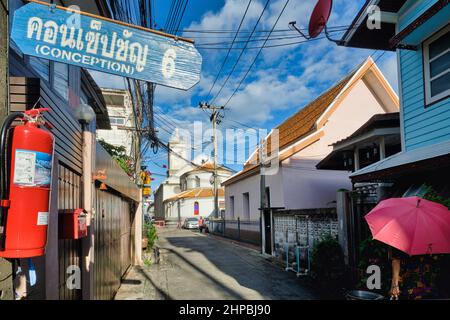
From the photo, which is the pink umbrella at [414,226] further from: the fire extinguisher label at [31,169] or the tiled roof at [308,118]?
the tiled roof at [308,118]

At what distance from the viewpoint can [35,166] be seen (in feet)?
7.76

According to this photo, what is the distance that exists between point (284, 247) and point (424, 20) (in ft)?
29.1

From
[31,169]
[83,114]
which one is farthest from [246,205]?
[31,169]

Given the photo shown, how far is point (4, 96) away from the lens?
2434mm

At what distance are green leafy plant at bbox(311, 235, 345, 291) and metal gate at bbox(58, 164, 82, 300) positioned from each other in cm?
555

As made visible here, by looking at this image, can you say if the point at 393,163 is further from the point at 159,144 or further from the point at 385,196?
the point at 159,144

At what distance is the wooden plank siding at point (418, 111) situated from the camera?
23.6 feet

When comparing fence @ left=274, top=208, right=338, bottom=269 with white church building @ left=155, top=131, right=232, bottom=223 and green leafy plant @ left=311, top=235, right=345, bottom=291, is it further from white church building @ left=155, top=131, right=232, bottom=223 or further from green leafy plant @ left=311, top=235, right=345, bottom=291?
white church building @ left=155, top=131, right=232, bottom=223

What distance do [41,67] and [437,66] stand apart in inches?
286

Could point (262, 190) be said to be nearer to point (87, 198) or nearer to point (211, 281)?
point (211, 281)

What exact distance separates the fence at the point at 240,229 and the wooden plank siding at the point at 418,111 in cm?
1139

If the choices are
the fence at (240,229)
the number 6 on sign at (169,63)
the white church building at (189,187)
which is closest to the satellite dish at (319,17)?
the number 6 on sign at (169,63)

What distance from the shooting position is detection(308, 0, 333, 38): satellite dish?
24.4ft
